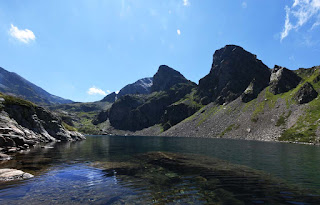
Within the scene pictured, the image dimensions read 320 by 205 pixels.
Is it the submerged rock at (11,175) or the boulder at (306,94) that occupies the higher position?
the boulder at (306,94)

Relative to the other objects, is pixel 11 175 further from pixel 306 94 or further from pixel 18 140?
pixel 306 94

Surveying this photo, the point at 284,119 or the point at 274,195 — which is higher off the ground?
the point at 284,119

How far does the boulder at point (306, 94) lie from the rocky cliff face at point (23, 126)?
178649mm

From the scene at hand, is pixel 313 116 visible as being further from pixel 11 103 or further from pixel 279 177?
pixel 11 103

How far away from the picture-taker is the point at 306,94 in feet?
497

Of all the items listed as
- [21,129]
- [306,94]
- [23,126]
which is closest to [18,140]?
[21,129]

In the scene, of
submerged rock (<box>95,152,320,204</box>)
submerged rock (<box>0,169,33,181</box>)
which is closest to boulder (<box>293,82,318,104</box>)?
submerged rock (<box>95,152,320,204</box>)

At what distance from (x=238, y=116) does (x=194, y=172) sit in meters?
179

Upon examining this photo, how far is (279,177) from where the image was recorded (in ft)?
82.8

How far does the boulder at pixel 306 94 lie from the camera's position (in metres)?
149

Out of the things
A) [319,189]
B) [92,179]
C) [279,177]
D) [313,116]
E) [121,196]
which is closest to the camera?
[121,196]

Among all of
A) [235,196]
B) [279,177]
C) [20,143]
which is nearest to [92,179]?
[235,196]

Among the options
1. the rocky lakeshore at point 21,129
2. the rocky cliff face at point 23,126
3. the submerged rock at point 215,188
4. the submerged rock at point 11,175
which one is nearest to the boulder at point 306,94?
the submerged rock at point 215,188

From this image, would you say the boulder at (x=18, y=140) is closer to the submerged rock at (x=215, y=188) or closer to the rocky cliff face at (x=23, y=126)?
the rocky cliff face at (x=23, y=126)
